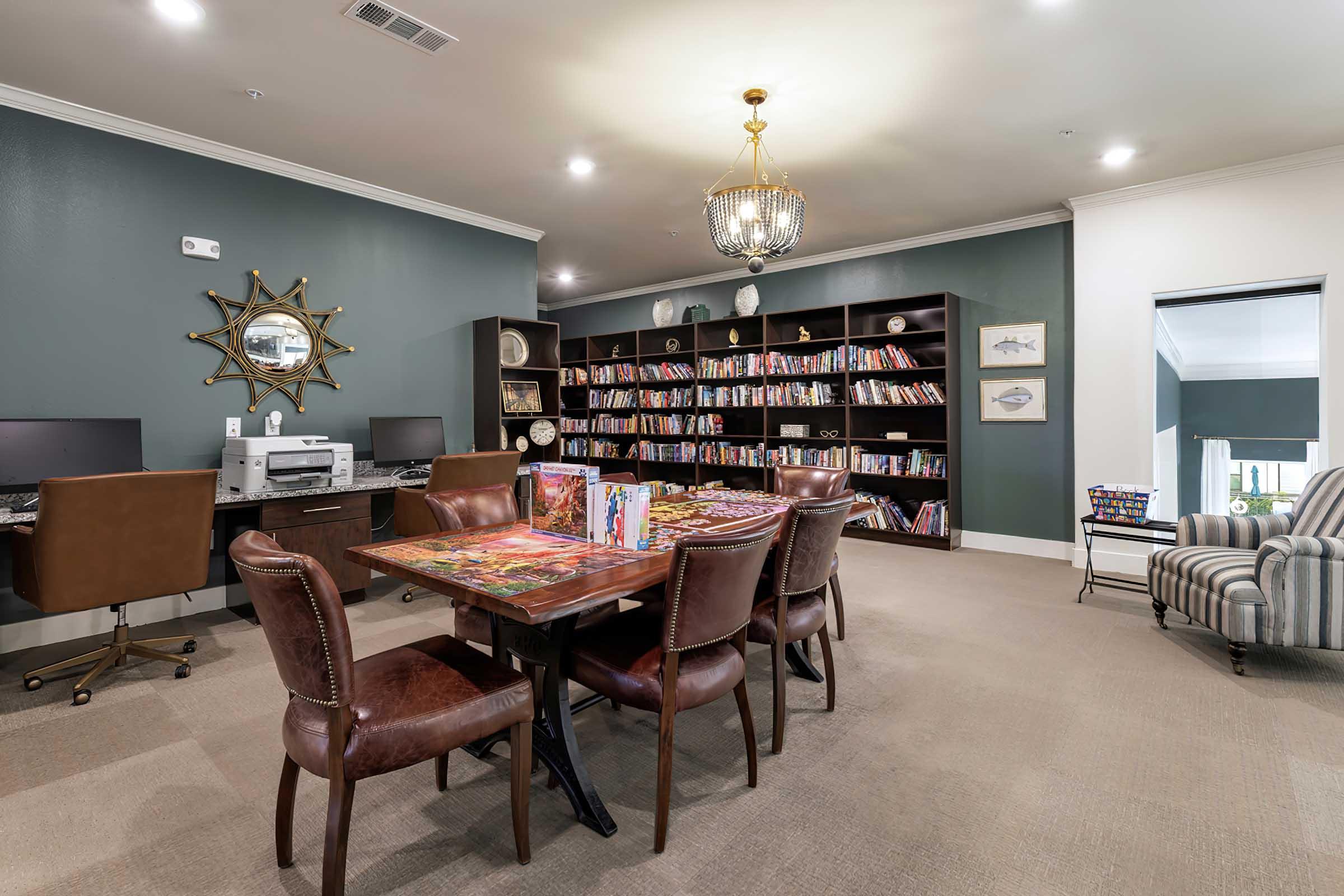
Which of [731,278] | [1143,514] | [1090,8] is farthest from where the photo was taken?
[731,278]

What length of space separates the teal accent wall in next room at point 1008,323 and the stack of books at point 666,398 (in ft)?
6.89

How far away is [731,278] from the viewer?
7.34m

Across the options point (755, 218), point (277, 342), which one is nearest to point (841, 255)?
point (755, 218)

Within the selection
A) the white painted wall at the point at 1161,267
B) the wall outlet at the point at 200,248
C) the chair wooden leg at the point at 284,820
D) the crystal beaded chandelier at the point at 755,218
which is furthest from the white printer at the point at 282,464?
the white painted wall at the point at 1161,267

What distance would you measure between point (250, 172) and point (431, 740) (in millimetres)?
4080

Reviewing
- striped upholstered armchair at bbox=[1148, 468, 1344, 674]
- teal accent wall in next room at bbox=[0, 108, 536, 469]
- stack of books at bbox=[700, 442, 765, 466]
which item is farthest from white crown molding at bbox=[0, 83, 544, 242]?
striped upholstered armchair at bbox=[1148, 468, 1344, 674]

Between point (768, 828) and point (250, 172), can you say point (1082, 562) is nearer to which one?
point (768, 828)

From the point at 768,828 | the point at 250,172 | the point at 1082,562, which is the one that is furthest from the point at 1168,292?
the point at 250,172

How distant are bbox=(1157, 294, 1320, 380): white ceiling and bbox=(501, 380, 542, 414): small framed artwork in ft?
16.2

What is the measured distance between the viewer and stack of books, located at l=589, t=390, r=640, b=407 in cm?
782

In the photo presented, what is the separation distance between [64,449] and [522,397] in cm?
293

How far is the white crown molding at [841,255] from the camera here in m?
5.30

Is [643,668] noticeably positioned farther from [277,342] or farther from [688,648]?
[277,342]

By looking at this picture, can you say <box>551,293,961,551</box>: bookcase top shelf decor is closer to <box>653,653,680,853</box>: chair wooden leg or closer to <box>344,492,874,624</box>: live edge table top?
<box>344,492,874,624</box>: live edge table top
